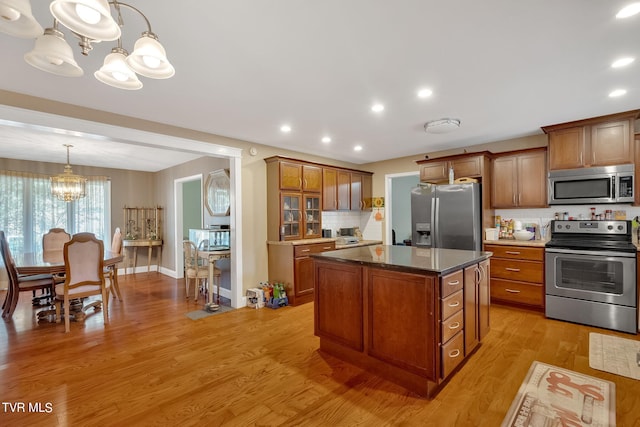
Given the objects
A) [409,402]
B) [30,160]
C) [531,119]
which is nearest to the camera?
[409,402]

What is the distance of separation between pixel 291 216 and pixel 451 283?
287 cm

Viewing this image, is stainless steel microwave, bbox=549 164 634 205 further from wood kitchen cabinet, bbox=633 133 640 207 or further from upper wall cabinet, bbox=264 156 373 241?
upper wall cabinet, bbox=264 156 373 241

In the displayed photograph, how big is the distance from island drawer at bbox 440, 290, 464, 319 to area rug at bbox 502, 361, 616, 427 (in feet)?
2.22

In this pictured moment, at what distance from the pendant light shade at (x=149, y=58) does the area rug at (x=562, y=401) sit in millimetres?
2858

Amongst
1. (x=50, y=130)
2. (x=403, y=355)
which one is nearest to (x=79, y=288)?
(x=50, y=130)

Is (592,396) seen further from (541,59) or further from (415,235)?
(415,235)

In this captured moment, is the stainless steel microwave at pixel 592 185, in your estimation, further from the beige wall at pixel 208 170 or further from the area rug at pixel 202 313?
the area rug at pixel 202 313

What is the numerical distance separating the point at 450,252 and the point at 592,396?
1.38m

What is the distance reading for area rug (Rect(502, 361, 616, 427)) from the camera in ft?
6.06

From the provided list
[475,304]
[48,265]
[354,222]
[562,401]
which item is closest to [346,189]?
[354,222]

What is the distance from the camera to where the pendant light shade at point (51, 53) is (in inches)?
54.1

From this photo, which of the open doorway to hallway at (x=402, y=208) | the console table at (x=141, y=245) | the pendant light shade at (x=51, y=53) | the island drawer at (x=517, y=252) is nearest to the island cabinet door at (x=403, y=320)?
the pendant light shade at (x=51, y=53)

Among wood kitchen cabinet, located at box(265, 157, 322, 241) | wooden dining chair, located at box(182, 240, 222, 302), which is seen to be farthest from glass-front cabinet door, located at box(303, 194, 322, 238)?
wooden dining chair, located at box(182, 240, 222, 302)

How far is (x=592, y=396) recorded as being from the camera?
2078mm
